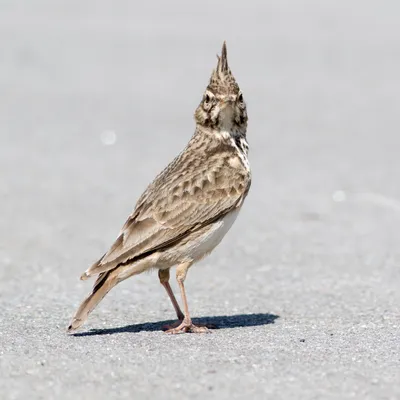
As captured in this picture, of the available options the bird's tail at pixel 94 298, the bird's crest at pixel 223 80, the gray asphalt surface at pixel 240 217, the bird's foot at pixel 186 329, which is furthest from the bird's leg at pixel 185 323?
the bird's crest at pixel 223 80

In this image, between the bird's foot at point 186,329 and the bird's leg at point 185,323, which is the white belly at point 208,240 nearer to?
the bird's leg at point 185,323

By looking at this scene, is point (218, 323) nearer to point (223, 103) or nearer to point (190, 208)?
point (190, 208)

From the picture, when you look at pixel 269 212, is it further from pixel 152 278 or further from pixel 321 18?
pixel 321 18

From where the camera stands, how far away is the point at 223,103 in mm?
8320

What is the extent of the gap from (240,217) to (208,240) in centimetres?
476

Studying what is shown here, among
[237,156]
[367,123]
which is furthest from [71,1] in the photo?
[237,156]

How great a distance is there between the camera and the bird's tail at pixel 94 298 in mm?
7633

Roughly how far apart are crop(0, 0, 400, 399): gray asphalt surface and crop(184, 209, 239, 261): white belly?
577 millimetres

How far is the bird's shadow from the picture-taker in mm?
8062

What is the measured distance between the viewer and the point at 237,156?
8391 millimetres

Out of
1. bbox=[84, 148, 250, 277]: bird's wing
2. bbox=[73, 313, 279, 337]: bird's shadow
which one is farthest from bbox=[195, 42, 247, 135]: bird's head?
bbox=[73, 313, 279, 337]: bird's shadow

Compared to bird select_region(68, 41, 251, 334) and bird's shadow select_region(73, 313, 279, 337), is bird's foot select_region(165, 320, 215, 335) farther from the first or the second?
bird's shadow select_region(73, 313, 279, 337)

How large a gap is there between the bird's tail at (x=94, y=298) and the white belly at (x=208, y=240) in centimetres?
57

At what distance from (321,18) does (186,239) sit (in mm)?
20306
